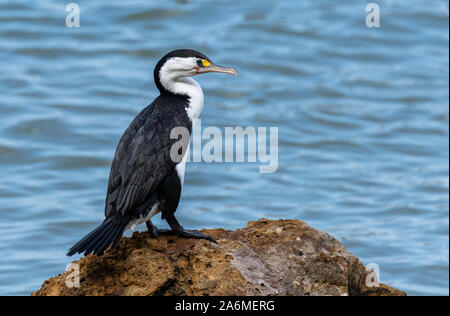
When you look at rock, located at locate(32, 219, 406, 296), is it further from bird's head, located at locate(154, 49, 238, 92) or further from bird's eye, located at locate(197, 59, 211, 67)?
bird's eye, located at locate(197, 59, 211, 67)

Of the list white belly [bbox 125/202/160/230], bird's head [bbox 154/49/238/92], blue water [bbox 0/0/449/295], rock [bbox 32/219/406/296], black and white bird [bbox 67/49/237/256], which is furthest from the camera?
blue water [bbox 0/0/449/295]

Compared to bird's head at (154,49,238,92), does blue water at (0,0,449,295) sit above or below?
above

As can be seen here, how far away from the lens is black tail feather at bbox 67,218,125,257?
5.54 m

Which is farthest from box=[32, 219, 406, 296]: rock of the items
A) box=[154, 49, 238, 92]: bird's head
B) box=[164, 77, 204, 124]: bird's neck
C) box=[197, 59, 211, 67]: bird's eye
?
box=[197, 59, 211, 67]: bird's eye

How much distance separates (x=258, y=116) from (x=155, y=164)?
8.83 m

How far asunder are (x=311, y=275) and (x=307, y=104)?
10148 millimetres

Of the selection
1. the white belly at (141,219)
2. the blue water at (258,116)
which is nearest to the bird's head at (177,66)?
the white belly at (141,219)

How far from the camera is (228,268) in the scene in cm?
556

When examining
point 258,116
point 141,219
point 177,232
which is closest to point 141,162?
point 141,219

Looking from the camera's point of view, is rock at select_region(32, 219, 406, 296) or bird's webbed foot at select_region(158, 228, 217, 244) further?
bird's webbed foot at select_region(158, 228, 217, 244)

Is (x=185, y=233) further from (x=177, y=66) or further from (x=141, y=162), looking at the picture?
(x=177, y=66)

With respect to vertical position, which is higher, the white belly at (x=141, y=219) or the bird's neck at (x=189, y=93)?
the bird's neck at (x=189, y=93)

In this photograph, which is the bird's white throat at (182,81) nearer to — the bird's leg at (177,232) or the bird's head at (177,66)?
the bird's head at (177,66)

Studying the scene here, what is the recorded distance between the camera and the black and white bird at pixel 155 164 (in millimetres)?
5910
